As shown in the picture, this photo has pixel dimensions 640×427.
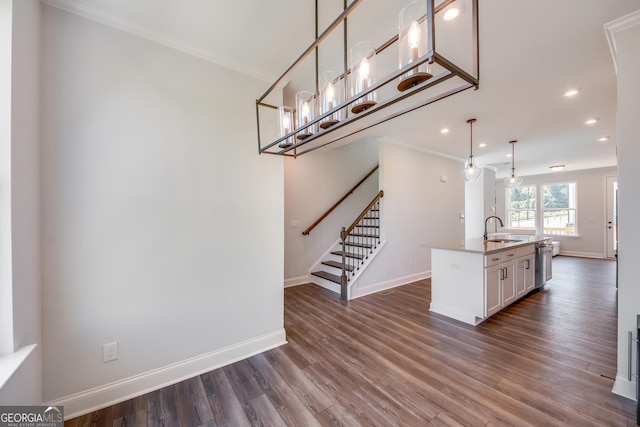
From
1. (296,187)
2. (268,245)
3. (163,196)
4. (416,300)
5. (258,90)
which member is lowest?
(416,300)

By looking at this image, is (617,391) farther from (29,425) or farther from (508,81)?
(29,425)

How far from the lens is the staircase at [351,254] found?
3.88 meters

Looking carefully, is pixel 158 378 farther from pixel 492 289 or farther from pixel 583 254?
pixel 583 254

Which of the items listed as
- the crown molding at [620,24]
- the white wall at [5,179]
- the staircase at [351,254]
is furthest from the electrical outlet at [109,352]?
the crown molding at [620,24]

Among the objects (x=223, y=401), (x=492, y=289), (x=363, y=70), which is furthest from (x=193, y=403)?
(x=492, y=289)

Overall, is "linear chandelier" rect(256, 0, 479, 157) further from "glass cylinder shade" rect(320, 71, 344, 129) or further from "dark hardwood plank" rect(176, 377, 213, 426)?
"dark hardwood plank" rect(176, 377, 213, 426)

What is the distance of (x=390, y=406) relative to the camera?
168cm

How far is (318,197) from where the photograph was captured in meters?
4.79

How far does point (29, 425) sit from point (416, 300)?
3.87m

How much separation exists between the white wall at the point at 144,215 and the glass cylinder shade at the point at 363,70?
4.14ft

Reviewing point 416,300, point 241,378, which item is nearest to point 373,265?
point 416,300

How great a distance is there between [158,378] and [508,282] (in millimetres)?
4022

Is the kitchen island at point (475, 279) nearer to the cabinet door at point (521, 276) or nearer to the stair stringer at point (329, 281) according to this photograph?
the cabinet door at point (521, 276)

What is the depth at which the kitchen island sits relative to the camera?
9.50 feet
